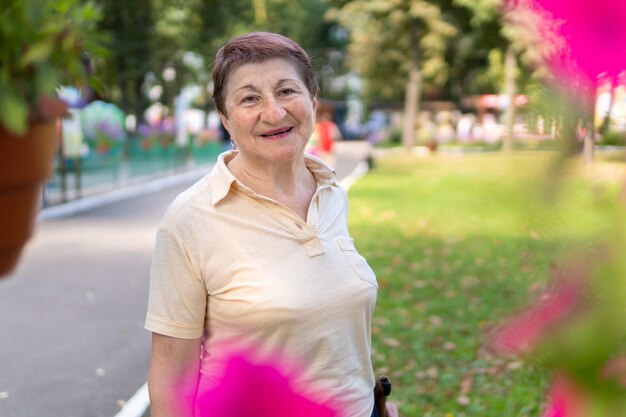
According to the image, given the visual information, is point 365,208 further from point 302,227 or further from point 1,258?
point 1,258

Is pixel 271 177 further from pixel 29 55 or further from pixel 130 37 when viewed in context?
pixel 130 37

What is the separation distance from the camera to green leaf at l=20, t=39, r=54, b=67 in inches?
26.9

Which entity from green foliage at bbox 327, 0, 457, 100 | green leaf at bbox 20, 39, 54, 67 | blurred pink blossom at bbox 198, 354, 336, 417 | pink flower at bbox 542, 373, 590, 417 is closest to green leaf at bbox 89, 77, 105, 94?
green leaf at bbox 20, 39, 54, 67

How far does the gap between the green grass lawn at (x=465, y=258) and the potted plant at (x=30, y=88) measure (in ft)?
1.18

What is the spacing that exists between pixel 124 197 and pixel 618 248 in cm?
1779

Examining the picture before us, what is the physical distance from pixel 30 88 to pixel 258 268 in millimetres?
1338

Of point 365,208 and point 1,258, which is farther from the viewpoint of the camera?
point 365,208

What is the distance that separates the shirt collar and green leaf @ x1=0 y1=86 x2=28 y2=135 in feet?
4.62

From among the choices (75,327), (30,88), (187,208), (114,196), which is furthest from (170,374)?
(114,196)

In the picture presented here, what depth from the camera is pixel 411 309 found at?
7695 millimetres

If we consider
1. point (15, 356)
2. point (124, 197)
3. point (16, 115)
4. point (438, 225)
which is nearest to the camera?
point (16, 115)

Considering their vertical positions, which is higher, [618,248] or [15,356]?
[618,248]

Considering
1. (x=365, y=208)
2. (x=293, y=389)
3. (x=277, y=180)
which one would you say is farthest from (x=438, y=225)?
(x=293, y=389)

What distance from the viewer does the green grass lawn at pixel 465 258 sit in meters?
0.56
